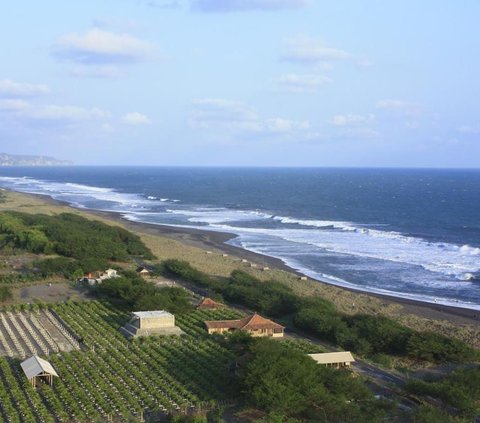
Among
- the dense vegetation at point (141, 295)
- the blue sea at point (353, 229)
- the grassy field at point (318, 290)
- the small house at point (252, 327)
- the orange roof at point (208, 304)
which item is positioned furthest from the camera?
the blue sea at point (353, 229)

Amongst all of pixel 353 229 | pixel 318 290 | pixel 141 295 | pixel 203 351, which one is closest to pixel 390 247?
pixel 353 229

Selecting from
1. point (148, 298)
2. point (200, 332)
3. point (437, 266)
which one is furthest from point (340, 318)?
point (437, 266)

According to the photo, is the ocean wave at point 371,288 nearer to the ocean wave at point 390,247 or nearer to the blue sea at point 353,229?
the blue sea at point 353,229

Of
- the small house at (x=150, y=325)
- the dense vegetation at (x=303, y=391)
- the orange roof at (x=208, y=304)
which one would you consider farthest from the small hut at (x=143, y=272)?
the dense vegetation at (x=303, y=391)

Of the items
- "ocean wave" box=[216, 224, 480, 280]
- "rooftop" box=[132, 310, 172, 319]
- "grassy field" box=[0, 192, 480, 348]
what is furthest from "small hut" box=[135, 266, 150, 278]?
"ocean wave" box=[216, 224, 480, 280]

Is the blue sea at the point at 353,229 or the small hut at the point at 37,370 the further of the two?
the blue sea at the point at 353,229

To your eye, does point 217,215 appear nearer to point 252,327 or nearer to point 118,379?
point 252,327

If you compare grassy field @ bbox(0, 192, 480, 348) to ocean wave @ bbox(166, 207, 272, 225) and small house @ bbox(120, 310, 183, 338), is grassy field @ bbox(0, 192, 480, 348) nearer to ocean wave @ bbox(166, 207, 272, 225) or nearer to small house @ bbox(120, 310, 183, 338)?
ocean wave @ bbox(166, 207, 272, 225)
